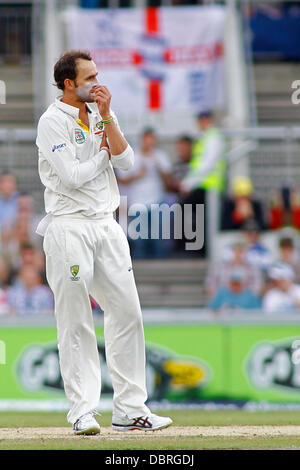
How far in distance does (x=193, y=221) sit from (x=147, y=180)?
3.75 feet

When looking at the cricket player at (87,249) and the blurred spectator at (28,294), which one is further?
the blurred spectator at (28,294)

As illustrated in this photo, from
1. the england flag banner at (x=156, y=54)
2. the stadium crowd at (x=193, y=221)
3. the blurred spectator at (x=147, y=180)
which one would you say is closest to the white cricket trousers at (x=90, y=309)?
the stadium crowd at (x=193, y=221)

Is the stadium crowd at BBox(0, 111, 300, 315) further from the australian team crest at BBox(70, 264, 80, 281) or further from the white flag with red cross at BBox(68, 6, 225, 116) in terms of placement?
the australian team crest at BBox(70, 264, 80, 281)

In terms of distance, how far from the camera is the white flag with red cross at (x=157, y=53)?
1641 centimetres

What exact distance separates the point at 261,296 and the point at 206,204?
1.42m

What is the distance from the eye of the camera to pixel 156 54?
55.0 ft

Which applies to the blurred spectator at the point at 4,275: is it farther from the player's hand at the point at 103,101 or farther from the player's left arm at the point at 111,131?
the player's hand at the point at 103,101

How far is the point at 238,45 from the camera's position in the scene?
17.7m

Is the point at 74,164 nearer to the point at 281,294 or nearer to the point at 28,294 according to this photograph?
the point at 28,294

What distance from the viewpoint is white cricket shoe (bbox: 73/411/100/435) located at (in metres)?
7.39

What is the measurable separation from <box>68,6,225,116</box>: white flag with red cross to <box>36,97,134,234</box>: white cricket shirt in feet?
28.3

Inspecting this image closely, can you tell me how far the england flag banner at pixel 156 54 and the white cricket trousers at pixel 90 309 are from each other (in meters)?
8.75

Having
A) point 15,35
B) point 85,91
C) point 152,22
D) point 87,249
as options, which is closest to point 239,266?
point 152,22

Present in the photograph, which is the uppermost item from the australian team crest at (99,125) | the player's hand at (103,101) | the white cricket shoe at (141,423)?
the player's hand at (103,101)
